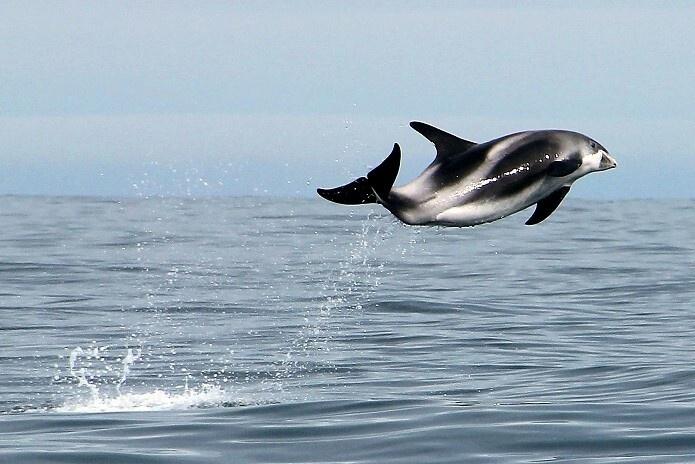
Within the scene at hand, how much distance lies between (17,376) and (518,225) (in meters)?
35.1

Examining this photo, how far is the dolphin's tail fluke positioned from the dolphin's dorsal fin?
775mm

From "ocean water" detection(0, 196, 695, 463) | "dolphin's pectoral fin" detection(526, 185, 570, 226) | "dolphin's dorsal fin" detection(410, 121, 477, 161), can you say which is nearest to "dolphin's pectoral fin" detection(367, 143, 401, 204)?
"dolphin's dorsal fin" detection(410, 121, 477, 161)

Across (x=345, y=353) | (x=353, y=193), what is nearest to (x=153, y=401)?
(x=345, y=353)

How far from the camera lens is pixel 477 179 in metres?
9.17

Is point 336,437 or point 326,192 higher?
point 326,192

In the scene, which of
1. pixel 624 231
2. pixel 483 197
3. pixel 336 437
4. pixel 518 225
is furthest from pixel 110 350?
pixel 518 225

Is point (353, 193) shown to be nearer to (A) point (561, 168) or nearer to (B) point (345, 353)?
(A) point (561, 168)

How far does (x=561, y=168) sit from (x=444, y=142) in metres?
0.80

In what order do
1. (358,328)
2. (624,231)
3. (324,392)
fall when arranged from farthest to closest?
(624,231), (358,328), (324,392)

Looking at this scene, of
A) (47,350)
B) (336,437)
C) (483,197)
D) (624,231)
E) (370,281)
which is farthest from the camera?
(624,231)

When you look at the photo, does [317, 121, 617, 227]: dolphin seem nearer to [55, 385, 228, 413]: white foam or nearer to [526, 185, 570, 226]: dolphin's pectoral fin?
[526, 185, 570, 226]: dolphin's pectoral fin

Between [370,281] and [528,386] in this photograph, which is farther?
[370,281]

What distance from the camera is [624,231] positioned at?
1697 inches

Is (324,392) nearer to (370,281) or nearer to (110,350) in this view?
(110,350)
